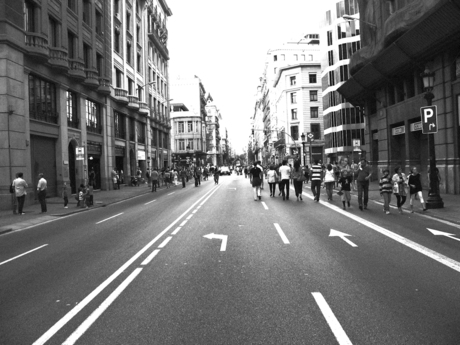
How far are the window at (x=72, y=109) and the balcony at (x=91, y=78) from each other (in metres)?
1.46

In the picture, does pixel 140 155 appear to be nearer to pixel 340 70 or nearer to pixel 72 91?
pixel 72 91

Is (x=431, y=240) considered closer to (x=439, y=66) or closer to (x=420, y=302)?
(x=420, y=302)

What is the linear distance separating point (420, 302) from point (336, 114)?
167 feet

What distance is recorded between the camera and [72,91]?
27781 mm

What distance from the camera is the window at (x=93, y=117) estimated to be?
3119 centimetres

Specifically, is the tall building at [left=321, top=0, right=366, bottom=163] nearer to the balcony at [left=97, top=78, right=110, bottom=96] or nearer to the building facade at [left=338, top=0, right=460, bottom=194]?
the building facade at [left=338, top=0, right=460, bottom=194]

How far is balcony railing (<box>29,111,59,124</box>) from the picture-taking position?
74.2 ft

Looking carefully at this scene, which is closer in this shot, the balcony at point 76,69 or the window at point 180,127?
the balcony at point 76,69

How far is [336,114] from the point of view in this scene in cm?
5372

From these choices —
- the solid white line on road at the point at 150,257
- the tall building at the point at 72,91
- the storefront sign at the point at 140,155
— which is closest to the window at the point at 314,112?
the tall building at the point at 72,91

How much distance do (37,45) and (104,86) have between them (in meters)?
11.0

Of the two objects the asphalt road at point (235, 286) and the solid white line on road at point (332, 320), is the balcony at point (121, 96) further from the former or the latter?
the solid white line on road at point (332, 320)

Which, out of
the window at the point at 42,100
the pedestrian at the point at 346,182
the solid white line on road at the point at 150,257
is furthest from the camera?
the window at the point at 42,100

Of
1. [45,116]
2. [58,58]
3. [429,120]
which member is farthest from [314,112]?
[429,120]
